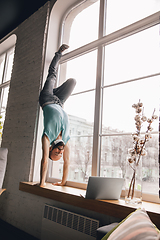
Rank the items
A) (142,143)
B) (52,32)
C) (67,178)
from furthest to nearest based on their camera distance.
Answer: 1. (52,32)
2. (67,178)
3. (142,143)

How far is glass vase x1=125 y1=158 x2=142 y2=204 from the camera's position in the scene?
1.56m

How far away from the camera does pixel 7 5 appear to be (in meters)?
3.29

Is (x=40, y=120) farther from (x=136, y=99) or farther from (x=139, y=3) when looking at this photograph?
(x=139, y=3)

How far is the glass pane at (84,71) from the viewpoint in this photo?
106 inches

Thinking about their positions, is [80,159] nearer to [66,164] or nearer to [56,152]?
[66,164]

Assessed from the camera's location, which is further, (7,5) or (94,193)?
(7,5)

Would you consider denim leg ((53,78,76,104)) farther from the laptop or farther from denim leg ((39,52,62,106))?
the laptop

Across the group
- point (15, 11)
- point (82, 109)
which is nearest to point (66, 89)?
point (82, 109)

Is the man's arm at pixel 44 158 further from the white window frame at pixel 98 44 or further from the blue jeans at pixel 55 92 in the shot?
the blue jeans at pixel 55 92

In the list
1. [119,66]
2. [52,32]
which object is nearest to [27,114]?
[52,32]

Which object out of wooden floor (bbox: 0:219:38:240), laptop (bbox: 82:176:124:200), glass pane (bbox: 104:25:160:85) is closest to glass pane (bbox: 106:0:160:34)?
glass pane (bbox: 104:25:160:85)

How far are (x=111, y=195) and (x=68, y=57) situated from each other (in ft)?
6.86

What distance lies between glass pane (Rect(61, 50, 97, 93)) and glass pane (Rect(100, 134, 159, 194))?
2.69ft

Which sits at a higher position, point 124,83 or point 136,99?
point 124,83
